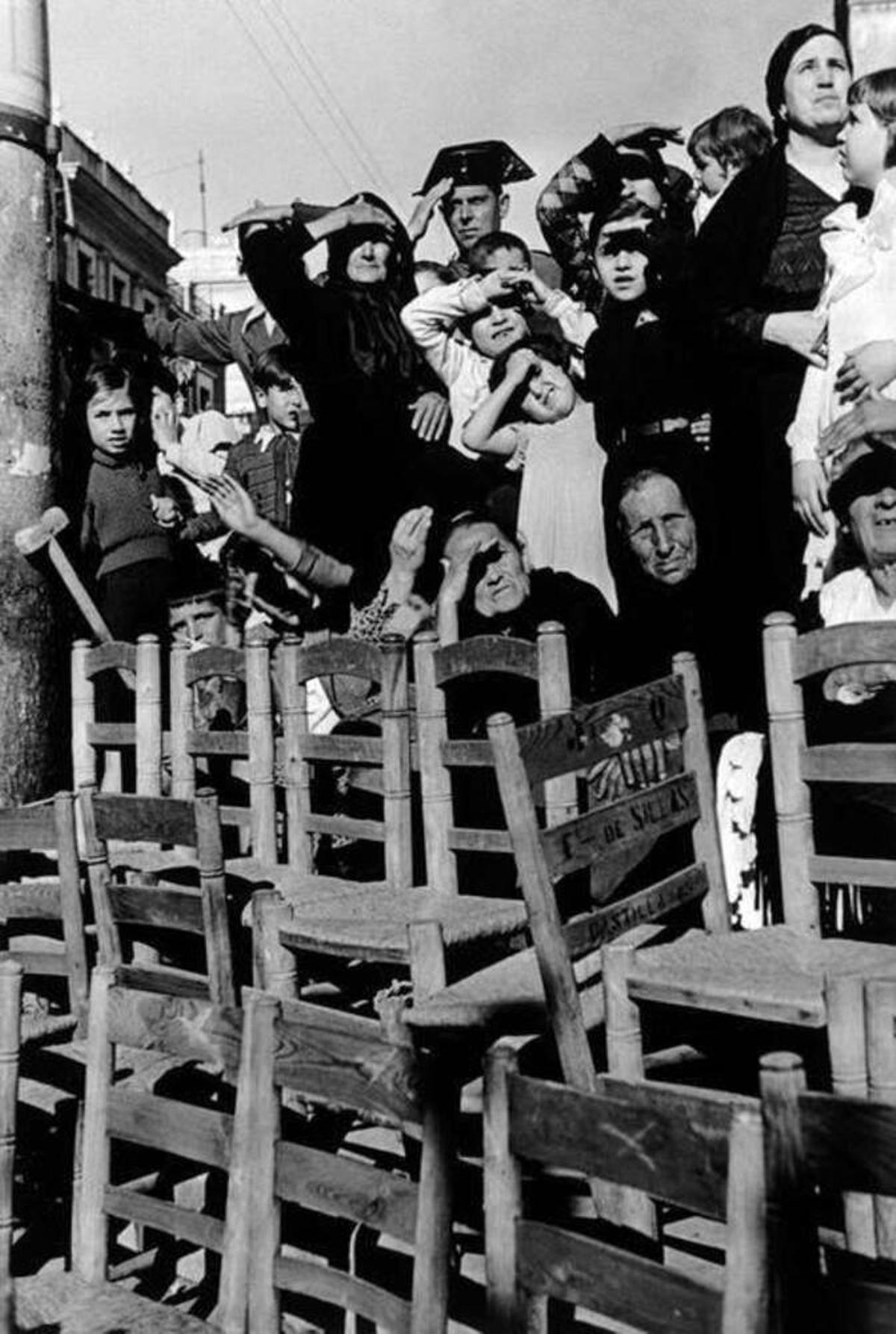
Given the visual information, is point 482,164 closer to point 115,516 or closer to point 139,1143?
point 115,516

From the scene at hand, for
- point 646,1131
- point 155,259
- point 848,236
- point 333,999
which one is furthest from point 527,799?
point 155,259

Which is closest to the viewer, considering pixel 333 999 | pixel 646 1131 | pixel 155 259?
pixel 646 1131

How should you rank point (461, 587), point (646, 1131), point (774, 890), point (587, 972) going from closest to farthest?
point (646, 1131) < point (587, 972) < point (774, 890) < point (461, 587)

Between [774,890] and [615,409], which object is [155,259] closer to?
[615,409]

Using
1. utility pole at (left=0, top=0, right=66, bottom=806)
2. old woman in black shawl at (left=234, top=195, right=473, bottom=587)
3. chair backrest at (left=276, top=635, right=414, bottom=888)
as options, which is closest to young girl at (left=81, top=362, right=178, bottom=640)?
utility pole at (left=0, top=0, right=66, bottom=806)

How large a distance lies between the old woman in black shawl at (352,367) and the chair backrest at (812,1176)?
3901 millimetres

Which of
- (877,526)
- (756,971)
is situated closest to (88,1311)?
(756,971)

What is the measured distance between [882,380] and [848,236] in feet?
1.36

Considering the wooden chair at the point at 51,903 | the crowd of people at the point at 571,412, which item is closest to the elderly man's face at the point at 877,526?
the crowd of people at the point at 571,412

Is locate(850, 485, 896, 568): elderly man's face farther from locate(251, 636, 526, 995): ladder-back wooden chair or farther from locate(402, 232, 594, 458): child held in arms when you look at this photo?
locate(402, 232, 594, 458): child held in arms

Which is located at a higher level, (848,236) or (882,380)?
(848,236)

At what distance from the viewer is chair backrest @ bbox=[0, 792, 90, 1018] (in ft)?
11.3

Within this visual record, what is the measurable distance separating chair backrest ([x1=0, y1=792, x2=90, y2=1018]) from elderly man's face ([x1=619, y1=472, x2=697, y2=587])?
1557 millimetres

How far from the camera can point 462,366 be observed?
17.4ft
